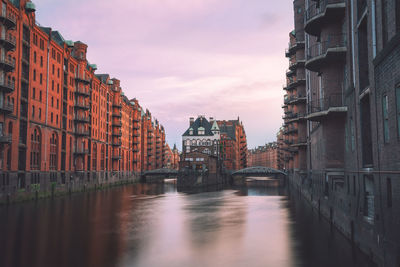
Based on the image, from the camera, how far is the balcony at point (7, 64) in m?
40.7

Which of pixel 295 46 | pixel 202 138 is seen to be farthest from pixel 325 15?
pixel 202 138

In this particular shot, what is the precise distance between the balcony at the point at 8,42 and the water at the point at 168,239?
58.8 feet

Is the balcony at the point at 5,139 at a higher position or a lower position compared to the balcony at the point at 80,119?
lower

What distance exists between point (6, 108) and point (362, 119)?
3670cm

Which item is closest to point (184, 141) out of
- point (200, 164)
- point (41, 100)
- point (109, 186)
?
point (200, 164)

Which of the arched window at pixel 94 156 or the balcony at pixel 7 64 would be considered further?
the arched window at pixel 94 156

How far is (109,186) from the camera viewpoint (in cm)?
8381

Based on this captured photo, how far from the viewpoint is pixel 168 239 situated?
2539cm

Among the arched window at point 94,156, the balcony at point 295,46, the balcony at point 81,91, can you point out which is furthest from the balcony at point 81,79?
the balcony at point 295,46

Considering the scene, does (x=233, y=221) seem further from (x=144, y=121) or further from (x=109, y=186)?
(x=144, y=121)

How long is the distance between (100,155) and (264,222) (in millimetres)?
55009

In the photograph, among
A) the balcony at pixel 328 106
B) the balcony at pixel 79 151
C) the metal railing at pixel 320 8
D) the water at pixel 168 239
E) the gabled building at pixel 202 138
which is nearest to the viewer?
the water at pixel 168 239

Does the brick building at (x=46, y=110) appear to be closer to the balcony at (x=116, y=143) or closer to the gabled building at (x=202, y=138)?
the balcony at (x=116, y=143)

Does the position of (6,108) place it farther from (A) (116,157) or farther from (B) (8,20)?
(A) (116,157)
